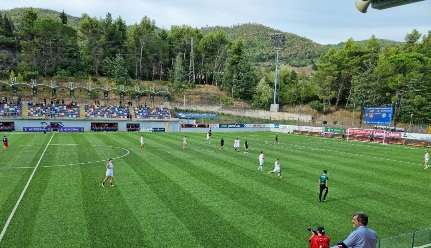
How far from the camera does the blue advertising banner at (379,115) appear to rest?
55.8 m

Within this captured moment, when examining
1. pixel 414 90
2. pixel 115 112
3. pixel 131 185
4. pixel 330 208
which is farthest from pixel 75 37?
pixel 330 208

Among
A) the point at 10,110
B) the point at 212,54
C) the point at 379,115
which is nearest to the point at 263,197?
the point at 379,115

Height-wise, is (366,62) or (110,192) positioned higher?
(366,62)

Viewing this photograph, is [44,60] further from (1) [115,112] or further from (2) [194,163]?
(2) [194,163]

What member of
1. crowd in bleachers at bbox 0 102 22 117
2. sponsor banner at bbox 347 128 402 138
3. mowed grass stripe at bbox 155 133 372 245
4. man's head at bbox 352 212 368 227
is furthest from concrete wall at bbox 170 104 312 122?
man's head at bbox 352 212 368 227

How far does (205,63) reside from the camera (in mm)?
130750

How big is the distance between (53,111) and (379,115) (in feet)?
187

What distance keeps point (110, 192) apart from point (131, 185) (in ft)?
6.76

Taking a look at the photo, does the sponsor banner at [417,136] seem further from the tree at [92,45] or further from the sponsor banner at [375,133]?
the tree at [92,45]

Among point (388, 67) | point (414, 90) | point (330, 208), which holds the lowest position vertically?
point (330, 208)

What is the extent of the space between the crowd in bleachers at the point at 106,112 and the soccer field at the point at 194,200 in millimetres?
39066

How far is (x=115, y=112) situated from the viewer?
254 feet

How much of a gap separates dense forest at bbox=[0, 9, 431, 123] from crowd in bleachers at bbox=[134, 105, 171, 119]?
1014 inches

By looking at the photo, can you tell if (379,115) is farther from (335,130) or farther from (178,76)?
(178,76)
